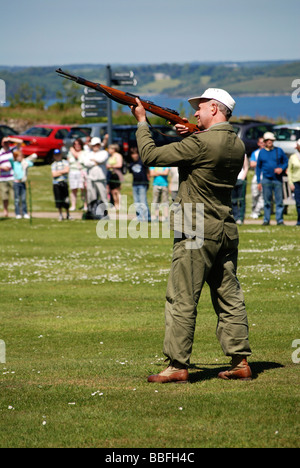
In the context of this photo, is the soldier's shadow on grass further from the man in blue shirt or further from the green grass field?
the man in blue shirt

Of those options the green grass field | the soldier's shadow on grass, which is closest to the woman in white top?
the green grass field

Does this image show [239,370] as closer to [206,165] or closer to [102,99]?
[206,165]

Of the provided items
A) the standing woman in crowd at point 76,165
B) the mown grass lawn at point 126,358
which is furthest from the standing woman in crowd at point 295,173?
the standing woman in crowd at point 76,165

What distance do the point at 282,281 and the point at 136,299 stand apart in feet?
8.37

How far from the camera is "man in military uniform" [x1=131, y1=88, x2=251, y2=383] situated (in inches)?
254

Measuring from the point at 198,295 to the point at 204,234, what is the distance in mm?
499

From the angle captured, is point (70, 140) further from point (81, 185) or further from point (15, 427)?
point (15, 427)

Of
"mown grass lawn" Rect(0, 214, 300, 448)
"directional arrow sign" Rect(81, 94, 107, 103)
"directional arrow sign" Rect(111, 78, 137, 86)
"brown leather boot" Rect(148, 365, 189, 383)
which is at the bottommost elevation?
"mown grass lawn" Rect(0, 214, 300, 448)

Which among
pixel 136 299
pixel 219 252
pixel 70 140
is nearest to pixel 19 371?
pixel 219 252

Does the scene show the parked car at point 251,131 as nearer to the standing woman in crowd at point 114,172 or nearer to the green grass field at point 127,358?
the standing woman in crowd at point 114,172

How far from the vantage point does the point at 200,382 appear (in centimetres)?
670

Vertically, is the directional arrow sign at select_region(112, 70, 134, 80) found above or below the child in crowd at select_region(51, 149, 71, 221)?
above

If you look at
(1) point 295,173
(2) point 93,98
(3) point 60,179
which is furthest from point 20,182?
(1) point 295,173

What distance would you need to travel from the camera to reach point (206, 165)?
6484 mm
